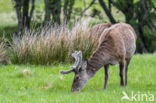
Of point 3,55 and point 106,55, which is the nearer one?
point 106,55

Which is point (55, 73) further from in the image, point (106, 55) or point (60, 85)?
point (106, 55)

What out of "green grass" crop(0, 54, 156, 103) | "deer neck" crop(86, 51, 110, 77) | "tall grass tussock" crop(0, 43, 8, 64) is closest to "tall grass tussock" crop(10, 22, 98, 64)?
"tall grass tussock" crop(0, 43, 8, 64)

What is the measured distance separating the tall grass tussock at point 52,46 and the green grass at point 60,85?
62 cm

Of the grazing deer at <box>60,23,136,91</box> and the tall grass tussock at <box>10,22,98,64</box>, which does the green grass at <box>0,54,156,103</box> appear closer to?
the grazing deer at <box>60,23,136,91</box>

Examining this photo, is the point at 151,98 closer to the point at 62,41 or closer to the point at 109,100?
the point at 109,100

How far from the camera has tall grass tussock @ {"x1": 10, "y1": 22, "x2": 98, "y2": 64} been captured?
1270cm

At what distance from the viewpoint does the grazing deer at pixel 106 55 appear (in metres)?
8.52

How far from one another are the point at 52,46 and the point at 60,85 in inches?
130

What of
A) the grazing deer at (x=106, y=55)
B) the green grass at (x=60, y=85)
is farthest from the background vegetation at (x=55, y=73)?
the grazing deer at (x=106, y=55)

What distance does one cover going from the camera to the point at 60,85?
31.9 ft

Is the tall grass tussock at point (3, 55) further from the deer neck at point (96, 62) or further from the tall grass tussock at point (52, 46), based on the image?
the deer neck at point (96, 62)

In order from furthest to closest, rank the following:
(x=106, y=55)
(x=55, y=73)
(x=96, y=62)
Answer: (x=55, y=73)
(x=106, y=55)
(x=96, y=62)

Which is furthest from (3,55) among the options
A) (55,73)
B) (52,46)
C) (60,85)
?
(60,85)

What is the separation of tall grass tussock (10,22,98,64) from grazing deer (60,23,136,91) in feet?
11.3
